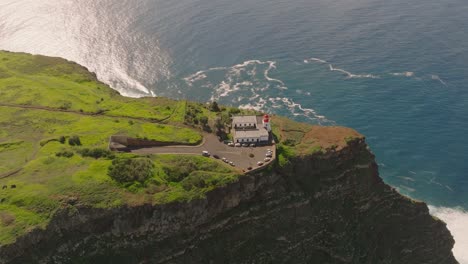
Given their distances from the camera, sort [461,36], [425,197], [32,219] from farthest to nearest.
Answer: [461,36]
[425,197]
[32,219]

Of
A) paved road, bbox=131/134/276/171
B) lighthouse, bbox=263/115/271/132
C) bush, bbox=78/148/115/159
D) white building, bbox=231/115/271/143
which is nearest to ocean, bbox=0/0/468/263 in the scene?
white building, bbox=231/115/271/143

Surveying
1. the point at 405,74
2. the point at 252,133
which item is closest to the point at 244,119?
the point at 252,133

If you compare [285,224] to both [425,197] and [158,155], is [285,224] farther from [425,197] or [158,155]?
[425,197]

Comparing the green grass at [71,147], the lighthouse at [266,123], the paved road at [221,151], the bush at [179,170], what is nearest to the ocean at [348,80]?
the green grass at [71,147]

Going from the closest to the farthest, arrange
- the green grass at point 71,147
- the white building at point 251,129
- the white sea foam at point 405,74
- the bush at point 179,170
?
the green grass at point 71,147 < the bush at point 179,170 < the white building at point 251,129 < the white sea foam at point 405,74

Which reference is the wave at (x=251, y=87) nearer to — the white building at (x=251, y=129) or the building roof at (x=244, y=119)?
the building roof at (x=244, y=119)

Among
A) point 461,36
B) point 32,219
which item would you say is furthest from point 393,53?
point 32,219
